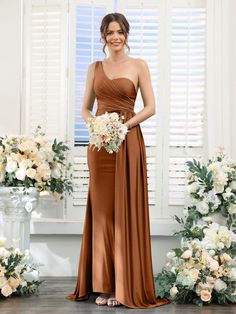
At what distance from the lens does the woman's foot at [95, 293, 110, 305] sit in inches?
147

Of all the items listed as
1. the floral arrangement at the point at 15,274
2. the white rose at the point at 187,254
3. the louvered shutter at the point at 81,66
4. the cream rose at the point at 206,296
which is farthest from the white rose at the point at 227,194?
the floral arrangement at the point at 15,274

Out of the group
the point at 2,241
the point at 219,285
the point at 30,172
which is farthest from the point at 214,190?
the point at 2,241

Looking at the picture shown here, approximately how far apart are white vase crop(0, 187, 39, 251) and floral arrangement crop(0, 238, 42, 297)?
0.44ft

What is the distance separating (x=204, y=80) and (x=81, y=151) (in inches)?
46.8

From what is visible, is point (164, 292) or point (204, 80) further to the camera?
point (204, 80)

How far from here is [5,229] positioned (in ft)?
13.5

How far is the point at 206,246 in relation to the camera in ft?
12.6

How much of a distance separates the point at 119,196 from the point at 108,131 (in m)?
0.48

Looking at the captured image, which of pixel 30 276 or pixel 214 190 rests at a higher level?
pixel 214 190

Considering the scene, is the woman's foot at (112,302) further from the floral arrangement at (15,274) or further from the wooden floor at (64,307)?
the floral arrangement at (15,274)

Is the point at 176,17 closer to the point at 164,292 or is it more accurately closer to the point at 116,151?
the point at 116,151

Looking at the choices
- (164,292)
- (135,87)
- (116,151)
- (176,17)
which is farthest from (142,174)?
(176,17)

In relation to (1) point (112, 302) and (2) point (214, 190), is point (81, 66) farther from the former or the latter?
(1) point (112, 302)

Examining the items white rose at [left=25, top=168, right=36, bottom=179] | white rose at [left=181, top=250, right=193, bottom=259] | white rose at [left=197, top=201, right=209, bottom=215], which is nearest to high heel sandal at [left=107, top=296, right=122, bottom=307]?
white rose at [left=181, top=250, right=193, bottom=259]
